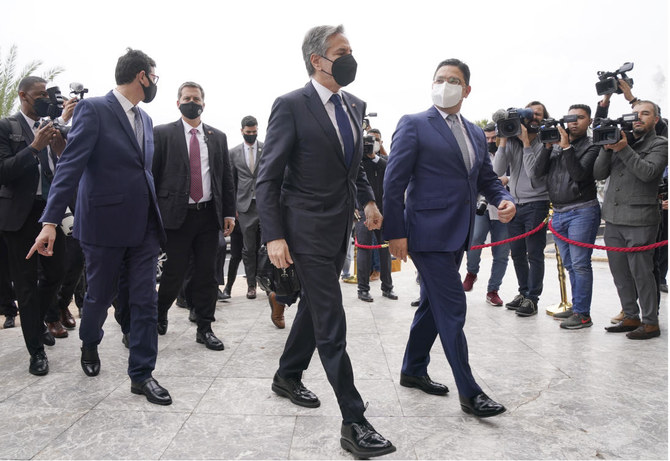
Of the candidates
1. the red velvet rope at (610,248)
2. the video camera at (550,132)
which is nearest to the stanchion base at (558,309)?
the red velvet rope at (610,248)

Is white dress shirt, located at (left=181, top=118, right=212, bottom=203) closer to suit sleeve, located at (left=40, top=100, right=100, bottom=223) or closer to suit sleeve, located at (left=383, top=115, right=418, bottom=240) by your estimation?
suit sleeve, located at (left=40, top=100, right=100, bottom=223)

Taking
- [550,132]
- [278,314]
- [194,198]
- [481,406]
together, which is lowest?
[278,314]

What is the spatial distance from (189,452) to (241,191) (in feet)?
15.5

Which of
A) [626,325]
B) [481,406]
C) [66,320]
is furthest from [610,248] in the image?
[66,320]

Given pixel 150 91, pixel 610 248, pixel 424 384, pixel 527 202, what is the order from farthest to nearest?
1. pixel 527 202
2. pixel 610 248
3. pixel 150 91
4. pixel 424 384

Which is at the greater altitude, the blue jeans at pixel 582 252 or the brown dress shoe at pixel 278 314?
the blue jeans at pixel 582 252

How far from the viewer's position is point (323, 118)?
2.71m

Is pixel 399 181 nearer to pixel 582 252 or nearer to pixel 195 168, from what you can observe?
pixel 195 168

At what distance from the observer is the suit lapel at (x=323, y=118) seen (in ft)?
8.86

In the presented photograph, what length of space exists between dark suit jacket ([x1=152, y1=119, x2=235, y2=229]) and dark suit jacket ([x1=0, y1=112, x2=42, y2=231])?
3.06ft

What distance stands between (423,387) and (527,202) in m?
3.46

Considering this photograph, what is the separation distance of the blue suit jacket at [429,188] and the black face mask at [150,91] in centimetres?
172

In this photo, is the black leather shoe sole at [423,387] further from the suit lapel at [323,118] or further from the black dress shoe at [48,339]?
the black dress shoe at [48,339]

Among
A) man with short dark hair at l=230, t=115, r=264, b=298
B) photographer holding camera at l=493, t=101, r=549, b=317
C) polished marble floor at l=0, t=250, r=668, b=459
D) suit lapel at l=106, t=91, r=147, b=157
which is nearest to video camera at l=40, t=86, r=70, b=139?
suit lapel at l=106, t=91, r=147, b=157
